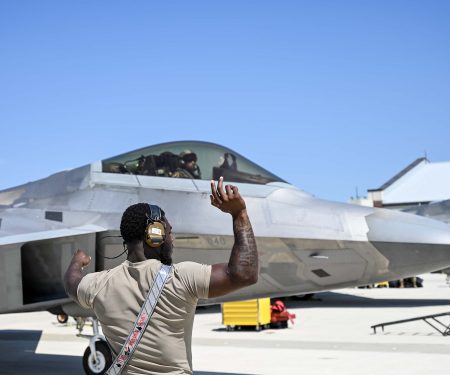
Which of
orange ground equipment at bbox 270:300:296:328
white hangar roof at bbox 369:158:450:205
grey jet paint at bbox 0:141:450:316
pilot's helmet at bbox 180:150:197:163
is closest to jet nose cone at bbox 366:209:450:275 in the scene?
grey jet paint at bbox 0:141:450:316

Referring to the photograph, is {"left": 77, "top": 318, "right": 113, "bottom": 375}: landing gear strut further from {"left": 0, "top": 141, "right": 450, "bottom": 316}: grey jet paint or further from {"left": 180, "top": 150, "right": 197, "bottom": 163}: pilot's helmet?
{"left": 180, "top": 150, "right": 197, "bottom": 163}: pilot's helmet

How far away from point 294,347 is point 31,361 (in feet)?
15.1

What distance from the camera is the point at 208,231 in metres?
7.80

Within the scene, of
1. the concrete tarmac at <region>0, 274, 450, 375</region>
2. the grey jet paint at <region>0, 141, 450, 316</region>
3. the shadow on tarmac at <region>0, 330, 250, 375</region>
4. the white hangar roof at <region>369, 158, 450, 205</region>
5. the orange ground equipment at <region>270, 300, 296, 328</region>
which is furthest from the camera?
the white hangar roof at <region>369, 158, 450, 205</region>

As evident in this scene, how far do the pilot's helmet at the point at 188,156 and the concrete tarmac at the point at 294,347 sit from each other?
3122 millimetres

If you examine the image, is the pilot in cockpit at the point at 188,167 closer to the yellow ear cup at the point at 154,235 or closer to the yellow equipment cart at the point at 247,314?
the yellow ear cup at the point at 154,235

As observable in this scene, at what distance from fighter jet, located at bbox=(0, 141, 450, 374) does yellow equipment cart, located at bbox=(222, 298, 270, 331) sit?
27.7 feet

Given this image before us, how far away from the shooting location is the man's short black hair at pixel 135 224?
3.07m

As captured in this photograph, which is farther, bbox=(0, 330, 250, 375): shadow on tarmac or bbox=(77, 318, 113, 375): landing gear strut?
bbox=(0, 330, 250, 375): shadow on tarmac

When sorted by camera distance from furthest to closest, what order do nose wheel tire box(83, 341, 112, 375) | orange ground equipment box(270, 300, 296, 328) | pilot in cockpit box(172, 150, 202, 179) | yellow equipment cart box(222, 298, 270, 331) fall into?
1. orange ground equipment box(270, 300, 296, 328)
2. yellow equipment cart box(222, 298, 270, 331)
3. nose wheel tire box(83, 341, 112, 375)
4. pilot in cockpit box(172, 150, 202, 179)

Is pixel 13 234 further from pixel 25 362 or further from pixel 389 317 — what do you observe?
pixel 389 317

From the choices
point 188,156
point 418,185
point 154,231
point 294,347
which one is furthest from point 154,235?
point 418,185

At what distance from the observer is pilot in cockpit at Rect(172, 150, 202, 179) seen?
8.54 m

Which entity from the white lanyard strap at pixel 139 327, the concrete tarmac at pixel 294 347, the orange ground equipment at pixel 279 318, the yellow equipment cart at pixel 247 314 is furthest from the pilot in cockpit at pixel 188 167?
the orange ground equipment at pixel 279 318
